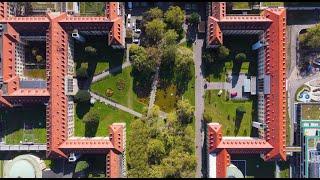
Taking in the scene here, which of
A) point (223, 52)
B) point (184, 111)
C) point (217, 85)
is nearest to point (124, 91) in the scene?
point (184, 111)

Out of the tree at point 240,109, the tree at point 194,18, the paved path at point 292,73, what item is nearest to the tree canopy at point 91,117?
the tree at point 194,18

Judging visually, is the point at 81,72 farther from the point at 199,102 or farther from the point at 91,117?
the point at 199,102

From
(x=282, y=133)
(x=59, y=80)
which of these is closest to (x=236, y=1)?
(x=282, y=133)

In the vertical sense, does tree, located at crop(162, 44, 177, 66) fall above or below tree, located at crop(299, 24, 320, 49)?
below

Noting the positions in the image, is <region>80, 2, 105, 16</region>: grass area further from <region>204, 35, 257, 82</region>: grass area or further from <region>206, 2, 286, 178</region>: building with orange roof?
<region>204, 35, 257, 82</region>: grass area

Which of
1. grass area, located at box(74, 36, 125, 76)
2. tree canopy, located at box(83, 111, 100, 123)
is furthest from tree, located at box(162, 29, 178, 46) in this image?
tree canopy, located at box(83, 111, 100, 123)

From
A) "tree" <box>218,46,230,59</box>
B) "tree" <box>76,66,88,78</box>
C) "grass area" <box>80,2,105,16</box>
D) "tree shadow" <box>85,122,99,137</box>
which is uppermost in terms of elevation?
"grass area" <box>80,2,105,16</box>

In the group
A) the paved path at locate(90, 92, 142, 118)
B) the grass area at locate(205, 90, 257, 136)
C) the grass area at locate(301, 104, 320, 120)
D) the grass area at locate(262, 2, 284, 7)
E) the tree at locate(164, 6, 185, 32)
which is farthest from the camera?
the paved path at locate(90, 92, 142, 118)
